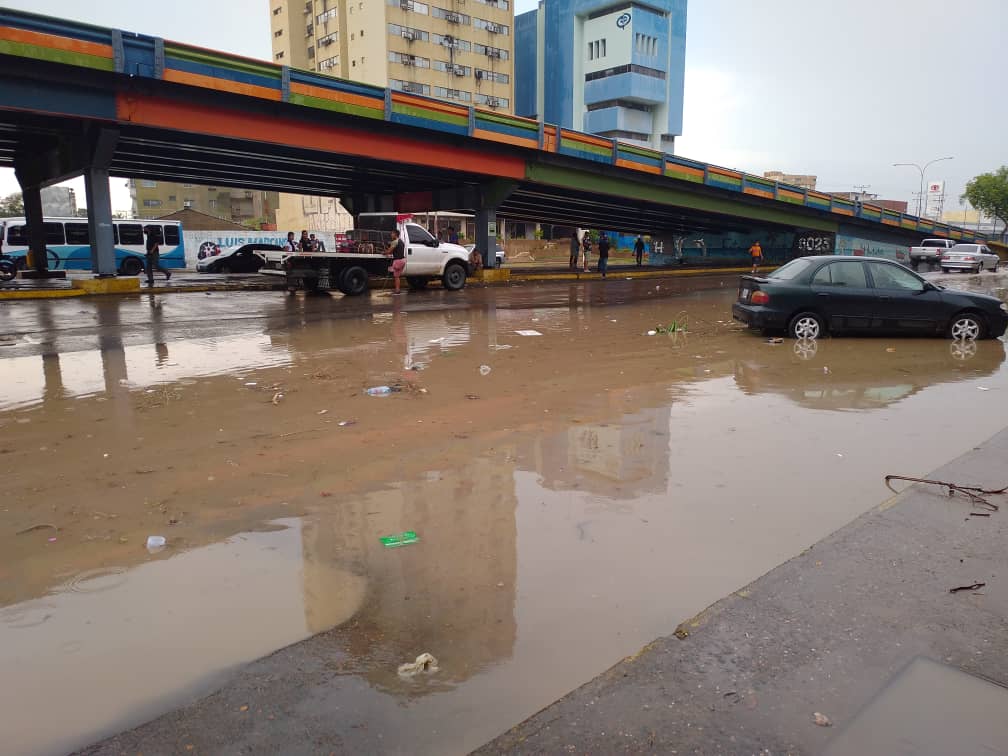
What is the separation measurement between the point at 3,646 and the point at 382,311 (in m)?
14.2

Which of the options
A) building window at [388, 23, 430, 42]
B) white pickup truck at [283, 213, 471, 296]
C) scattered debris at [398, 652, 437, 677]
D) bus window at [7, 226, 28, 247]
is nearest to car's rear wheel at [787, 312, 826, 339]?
scattered debris at [398, 652, 437, 677]

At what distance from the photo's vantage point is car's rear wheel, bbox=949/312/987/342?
1246 centimetres

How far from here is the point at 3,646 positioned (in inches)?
128

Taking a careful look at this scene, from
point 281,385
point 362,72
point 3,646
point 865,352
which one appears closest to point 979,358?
point 865,352

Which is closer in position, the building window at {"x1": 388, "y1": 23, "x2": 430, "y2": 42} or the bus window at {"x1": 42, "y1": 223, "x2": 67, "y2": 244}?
the bus window at {"x1": 42, "y1": 223, "x2": 67, "y2": 244}

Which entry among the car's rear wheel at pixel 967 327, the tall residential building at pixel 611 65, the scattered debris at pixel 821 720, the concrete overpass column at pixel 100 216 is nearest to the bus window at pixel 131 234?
the concrete overpass column at pixel 100 216

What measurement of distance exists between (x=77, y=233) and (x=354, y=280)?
2027 centimetres

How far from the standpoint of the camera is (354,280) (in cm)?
2112

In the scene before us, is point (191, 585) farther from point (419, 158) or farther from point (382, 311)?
point (419, 158)

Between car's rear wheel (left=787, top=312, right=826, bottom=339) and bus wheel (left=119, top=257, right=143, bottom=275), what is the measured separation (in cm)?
3238

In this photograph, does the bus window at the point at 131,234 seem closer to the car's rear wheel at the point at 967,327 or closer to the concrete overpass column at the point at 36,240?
the concrete overpass column at the point at 36,240

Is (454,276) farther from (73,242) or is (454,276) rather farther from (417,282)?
(73,242)

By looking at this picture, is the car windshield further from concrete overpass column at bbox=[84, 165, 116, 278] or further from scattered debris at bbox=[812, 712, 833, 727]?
concrete overpass column at bbox=[84, 165, 116, 278]

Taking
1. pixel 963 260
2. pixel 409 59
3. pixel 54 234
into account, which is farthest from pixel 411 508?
pixel 409 59
